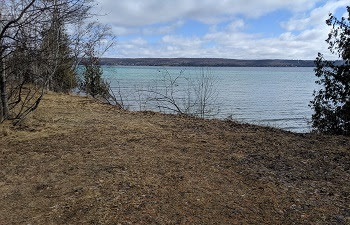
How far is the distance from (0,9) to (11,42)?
103 cm

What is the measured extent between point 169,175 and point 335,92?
A: 25.7ft

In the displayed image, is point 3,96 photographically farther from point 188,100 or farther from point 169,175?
point 188,100

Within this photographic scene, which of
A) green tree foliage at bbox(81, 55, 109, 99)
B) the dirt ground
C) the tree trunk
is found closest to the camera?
the dirt ground

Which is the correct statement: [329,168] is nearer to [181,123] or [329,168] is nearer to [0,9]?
[181,123]

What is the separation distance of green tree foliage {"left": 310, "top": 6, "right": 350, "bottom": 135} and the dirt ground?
371 centimetres

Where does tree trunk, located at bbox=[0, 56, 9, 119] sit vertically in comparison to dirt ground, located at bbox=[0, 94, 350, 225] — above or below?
above

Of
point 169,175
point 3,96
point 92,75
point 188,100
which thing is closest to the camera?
point 169,175

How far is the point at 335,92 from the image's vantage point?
1095cm

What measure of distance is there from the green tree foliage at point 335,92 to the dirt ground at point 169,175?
371 cm

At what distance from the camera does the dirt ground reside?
3.88 m

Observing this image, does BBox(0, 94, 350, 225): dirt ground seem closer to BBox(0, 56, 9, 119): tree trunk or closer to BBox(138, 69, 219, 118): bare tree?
BBox(0, 56, 9, 119): tree trunk

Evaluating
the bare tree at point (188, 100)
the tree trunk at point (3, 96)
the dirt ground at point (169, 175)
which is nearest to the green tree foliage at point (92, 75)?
the bare tree at point (188, 100)

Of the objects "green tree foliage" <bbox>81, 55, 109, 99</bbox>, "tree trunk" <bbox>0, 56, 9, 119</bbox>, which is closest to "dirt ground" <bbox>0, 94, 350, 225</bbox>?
"tree trunk" <bbox>0, 56, 9, 119</bbox>

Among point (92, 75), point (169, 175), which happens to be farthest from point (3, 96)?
point (92, 75)
